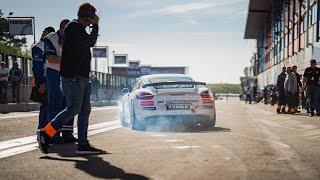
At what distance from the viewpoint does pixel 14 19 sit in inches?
1330

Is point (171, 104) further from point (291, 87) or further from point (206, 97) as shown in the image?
point (291, 87)

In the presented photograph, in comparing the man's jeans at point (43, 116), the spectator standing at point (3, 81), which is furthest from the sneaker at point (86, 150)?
the spectator standing at point (3, 81)

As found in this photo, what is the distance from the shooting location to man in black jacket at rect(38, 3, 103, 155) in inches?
234

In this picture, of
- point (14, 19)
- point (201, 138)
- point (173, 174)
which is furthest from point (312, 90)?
point (14, 19)

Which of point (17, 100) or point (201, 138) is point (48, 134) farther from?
point (17, 100)

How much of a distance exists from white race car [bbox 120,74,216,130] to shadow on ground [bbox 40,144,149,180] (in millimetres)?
3414

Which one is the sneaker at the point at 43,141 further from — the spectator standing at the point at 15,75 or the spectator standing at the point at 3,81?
the spectator standing at the point at 15,75

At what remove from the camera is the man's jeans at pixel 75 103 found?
19.5 ft

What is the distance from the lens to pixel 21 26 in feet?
108

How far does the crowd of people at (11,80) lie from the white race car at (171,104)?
1040 centimetres

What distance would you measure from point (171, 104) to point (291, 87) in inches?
340

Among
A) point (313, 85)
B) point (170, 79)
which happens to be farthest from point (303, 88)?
point (170, 79)

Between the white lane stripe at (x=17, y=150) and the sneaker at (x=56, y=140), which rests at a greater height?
the sneaker at (x=56, y=140)

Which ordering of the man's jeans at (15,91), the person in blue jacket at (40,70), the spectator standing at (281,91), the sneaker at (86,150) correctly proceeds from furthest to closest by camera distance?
the man's jeans at (15,91), the spectator standing at (281,91), the person in blue jacket at (40,70), the sneaker at (86,150)
